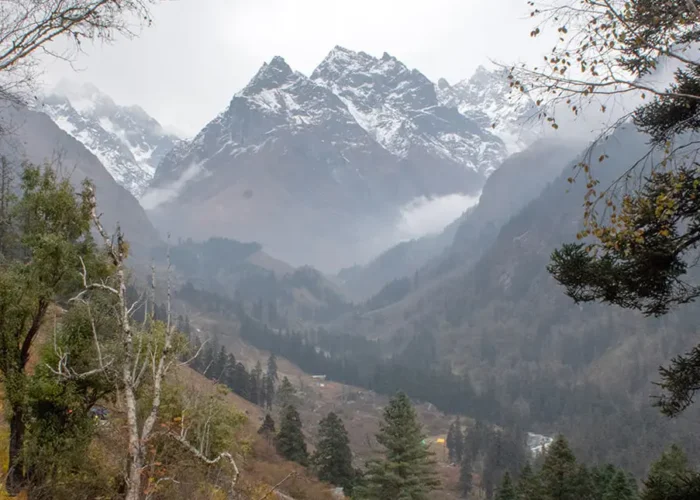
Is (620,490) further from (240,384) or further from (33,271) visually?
(240,384)

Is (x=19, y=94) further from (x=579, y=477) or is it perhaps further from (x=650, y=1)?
(x=579, y=477)

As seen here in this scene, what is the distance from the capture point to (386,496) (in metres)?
30.9

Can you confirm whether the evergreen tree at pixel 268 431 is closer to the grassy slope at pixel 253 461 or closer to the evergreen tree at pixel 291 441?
the grassy slope at pixel 253 461

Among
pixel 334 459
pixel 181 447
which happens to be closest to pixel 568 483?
pixel 334 459

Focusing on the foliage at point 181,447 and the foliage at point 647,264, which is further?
the foliage at point 181,447

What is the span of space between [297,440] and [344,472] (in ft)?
20.9

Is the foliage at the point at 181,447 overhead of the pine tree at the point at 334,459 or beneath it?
overhead

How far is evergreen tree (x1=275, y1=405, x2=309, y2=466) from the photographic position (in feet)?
161

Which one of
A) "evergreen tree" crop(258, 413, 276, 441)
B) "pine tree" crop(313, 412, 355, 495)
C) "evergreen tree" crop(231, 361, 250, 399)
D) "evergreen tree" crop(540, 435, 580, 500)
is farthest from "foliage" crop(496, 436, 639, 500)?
"evergreen tree" crop(231, 361, 250, 399)

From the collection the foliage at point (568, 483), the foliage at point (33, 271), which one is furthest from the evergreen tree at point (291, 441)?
the foliage at point (33, 271)

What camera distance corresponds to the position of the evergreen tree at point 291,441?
161 feet

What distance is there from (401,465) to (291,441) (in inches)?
906

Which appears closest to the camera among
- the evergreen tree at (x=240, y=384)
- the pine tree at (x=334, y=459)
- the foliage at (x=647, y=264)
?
the foliage at (x=647, y=264)

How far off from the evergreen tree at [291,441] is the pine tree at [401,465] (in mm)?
18278
